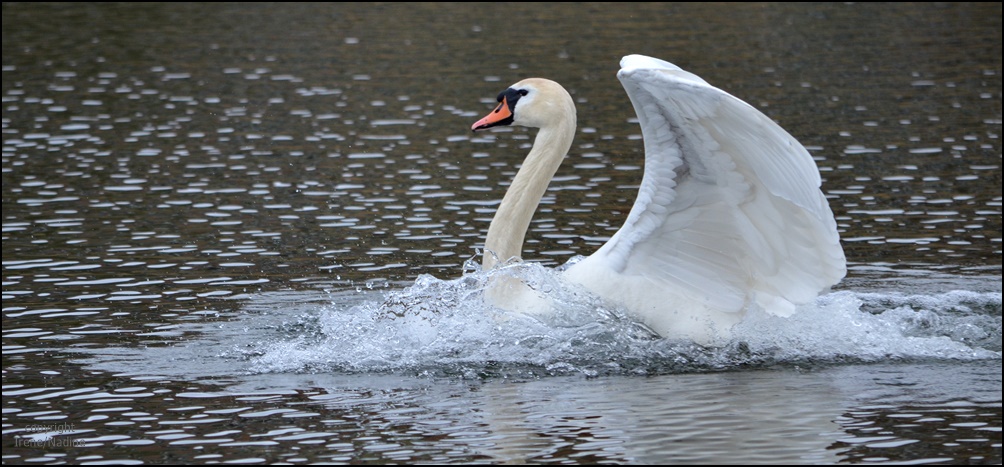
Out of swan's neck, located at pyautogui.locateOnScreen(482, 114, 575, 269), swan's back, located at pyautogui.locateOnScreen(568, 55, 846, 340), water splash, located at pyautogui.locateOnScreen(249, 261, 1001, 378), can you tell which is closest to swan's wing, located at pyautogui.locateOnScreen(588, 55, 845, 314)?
swan's back, located at pyautogui.locateOnScreen(568, 55, 846, 340)

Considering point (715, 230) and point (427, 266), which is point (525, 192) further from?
point (427, 266)

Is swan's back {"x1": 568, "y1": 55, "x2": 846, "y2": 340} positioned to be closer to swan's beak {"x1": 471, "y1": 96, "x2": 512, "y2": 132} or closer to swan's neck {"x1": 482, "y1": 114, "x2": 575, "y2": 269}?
swan's neck {"x1": 482, "y1": 114, "x2": 575, "y2": 269}

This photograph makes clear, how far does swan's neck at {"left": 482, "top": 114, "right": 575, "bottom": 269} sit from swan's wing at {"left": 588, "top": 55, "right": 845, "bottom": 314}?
0.61 metres

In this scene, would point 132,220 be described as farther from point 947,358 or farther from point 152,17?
point 152,17

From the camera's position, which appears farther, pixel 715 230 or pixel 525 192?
pixel 525 192

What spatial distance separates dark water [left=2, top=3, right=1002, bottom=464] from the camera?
7.65 m

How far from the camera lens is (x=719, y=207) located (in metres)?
8.82

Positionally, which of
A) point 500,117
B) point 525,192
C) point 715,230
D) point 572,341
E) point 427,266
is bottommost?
point 427,266

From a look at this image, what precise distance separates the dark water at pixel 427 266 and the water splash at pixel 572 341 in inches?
0.9

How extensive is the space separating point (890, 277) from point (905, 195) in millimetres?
3158

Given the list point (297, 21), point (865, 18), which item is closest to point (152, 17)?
point (297, 21)

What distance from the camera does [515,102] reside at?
30.9ft

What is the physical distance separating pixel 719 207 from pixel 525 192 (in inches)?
50.6

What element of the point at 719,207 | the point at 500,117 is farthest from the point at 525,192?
the point at 719,207
